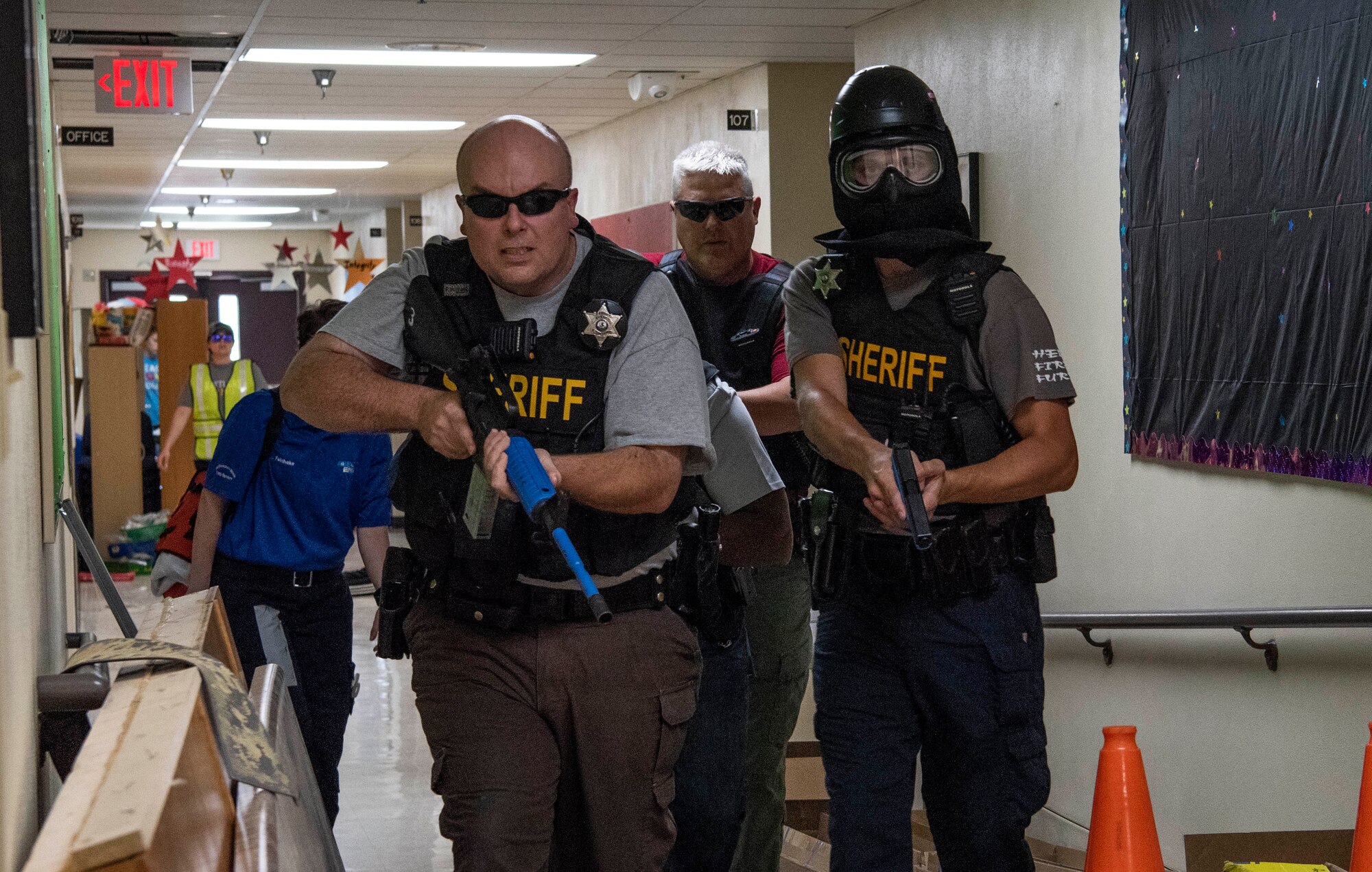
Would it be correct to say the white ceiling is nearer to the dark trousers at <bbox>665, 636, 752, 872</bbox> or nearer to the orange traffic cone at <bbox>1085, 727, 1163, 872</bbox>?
the dark trousers at <bbox>665, 636, 752, 872</bbox>

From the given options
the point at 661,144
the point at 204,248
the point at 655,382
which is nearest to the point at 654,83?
the point at 661,144

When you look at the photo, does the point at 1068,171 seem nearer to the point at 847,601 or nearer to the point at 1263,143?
the point at 1263,143

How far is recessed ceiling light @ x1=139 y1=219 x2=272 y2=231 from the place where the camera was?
21734mm

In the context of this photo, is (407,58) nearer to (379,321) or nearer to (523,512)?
(379,321)

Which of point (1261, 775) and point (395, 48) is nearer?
point (1261, 775)

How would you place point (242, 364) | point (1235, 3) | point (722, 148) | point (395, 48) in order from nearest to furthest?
1. point (722, 148)
2. point (1235, 3)
3. point (395, 48)
4. point (242, 364)

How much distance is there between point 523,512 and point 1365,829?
5.30 feet

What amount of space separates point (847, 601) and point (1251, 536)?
1.79 meters

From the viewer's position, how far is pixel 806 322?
2.80 metres

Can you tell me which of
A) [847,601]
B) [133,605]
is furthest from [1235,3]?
[133,605]

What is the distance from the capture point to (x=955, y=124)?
6102mm

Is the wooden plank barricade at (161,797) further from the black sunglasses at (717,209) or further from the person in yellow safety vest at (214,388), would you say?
the person in yellow safety vest at (214,388)

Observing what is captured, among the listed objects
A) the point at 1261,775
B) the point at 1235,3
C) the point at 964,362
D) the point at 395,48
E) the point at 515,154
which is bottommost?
the point at 1261,775

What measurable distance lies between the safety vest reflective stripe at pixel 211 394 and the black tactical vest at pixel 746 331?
7043mm
